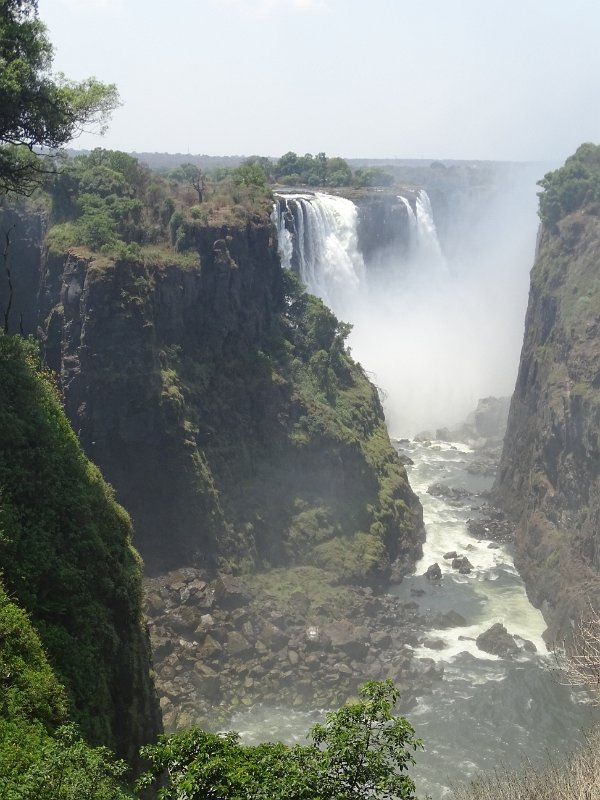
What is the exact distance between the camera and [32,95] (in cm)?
2152

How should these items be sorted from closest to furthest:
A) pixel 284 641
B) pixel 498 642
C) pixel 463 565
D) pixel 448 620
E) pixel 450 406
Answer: pixel 284 641 < pixel 498 642 < pixel 448 620 < pixel 463 565 < pixel 450 406

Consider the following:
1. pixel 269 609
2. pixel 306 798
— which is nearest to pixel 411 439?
pixel 269 609

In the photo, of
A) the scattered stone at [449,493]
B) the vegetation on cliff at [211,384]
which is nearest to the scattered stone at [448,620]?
the vegetation on cliff at [211,384]

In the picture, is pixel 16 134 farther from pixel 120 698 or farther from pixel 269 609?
pixel 269 609

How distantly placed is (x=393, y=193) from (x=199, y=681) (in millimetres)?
56254

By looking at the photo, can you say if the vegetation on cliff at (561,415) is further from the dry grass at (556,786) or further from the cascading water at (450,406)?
the dry grass at (556,786)

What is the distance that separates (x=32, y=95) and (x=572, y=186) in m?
42.6

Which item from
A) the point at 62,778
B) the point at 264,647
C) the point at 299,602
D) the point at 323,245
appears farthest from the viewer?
the point at 323,245

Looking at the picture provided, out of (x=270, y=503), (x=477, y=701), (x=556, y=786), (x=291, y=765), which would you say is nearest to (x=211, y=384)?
(x=270, y=503)

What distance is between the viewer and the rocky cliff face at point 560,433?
131 feet

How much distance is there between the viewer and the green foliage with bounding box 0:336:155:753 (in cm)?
1641

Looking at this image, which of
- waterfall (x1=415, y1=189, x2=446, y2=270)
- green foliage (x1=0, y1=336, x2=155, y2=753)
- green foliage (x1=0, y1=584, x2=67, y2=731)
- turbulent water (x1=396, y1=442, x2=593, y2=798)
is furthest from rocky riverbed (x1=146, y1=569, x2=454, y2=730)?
waterfall (x1=415, y1=189, x2=446, y2=270)

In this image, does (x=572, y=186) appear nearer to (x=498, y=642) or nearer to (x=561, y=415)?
(x=561, y=415)

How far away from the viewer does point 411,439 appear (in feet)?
216
